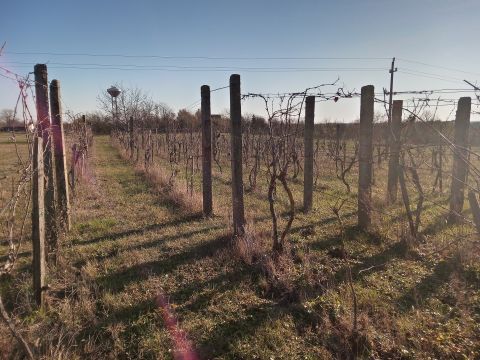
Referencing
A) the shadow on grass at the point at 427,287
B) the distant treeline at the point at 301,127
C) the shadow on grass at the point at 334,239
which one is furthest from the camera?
the distant treeline at the point at 301,127

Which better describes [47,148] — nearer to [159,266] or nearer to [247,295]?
[159,266]

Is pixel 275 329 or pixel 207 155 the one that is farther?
pixel 207 155

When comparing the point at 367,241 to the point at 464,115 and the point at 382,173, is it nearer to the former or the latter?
the point at 464,115

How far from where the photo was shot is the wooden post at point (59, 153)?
16.0 ft

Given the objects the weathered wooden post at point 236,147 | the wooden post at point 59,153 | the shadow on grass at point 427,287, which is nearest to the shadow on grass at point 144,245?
the weathered wooden post at point 236,147

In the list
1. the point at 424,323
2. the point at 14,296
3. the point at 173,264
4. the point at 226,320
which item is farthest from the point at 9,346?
the point at 424,323

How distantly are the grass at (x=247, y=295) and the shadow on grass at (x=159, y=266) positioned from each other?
0.01m

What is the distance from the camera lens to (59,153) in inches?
199

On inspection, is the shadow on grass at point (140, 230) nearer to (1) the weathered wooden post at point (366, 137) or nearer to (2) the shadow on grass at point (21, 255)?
(2) the shadow on grass at point (21, 255)

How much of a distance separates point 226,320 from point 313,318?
0.74 metres

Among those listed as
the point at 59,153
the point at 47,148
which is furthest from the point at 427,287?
the point at 59,153

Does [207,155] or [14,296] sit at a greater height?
[207,155]

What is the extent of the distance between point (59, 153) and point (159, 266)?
89.0 inches

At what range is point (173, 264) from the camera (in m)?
4.22
